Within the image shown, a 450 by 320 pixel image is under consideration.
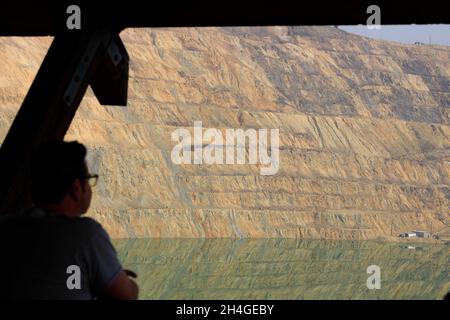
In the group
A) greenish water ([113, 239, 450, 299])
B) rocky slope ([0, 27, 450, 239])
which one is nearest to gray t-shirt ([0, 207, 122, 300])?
greenish water ([113, 239, 450, 299])

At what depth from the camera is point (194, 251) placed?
86.0 m

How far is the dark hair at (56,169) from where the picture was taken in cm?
289

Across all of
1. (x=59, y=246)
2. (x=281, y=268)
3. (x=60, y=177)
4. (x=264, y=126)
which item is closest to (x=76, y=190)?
(x=60, y=177)

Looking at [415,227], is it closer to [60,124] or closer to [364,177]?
[364,177]

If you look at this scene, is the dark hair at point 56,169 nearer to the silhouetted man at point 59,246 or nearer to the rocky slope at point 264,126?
the silhouetted man at point 59,246

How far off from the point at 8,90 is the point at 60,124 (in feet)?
280

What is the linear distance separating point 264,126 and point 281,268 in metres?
26.9

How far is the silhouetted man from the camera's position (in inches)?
111

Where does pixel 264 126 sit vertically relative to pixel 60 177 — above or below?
above

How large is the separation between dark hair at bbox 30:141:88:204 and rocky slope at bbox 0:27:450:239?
81.0 m

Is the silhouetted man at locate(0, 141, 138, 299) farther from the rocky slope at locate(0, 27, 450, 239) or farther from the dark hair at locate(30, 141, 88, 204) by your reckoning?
the rocky slope at locate(0, 27, 450, 239)

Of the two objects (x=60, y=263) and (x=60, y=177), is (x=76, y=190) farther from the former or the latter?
(x=60, y=263)

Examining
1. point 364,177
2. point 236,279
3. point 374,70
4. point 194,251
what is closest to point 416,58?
point 374,70

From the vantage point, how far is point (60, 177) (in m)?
2.90
